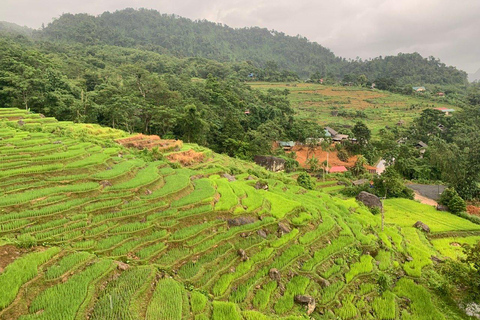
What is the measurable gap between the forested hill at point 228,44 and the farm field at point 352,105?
820 inches

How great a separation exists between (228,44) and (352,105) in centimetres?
9729

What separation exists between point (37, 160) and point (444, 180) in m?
35.9

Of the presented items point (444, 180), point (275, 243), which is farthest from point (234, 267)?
point (444, 180)

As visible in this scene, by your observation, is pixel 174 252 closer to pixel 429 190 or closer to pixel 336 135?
pixel 429 190


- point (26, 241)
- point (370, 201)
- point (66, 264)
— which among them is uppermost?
point (26, 241)

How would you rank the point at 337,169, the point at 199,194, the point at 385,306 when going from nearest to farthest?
the point at 385,306 → the point at 199,194 → the point at 337,169

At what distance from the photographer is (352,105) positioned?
235 ft

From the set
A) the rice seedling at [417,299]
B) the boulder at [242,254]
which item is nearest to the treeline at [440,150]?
the rice seedling at [417,299]

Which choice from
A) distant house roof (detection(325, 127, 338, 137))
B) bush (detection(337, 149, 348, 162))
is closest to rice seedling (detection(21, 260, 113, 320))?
bush (detection(337, 149, 348, 162))

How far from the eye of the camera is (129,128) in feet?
98.0

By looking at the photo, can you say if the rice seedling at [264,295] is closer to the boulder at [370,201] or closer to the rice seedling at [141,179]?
the rice seedling at [141,179]

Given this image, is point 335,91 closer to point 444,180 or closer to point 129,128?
point 444,180

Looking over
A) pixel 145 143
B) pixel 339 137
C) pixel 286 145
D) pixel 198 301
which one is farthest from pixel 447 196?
pixel 145 143

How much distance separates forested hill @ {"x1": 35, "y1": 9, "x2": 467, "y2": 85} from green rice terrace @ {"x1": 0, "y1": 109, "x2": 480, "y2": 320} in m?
88.7
